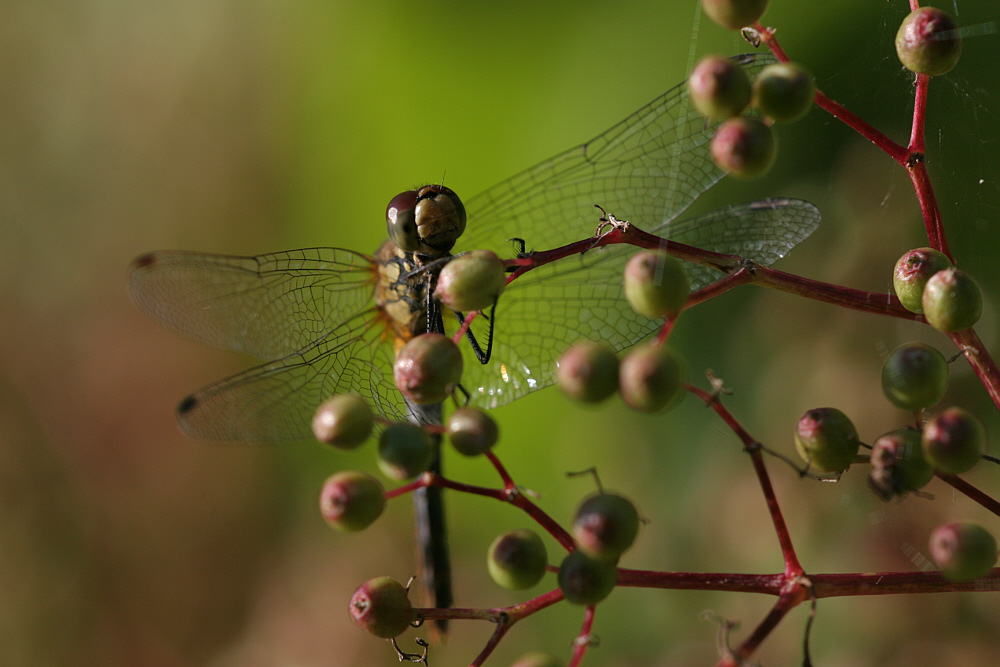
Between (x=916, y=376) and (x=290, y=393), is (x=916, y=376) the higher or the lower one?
the lower one

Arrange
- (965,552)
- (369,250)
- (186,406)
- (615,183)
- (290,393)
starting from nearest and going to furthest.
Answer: (965,552)
(186,406)
(290,393)
(615,183)
(369,250)

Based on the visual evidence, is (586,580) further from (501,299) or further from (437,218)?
(501,299)

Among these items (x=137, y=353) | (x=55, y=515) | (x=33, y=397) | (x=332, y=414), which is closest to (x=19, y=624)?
(x=55, y=515)

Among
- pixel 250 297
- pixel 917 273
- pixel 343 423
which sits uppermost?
pixel 250 297

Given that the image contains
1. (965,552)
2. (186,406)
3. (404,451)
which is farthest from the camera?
(186,406)

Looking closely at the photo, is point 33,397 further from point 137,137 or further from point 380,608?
point 380,608

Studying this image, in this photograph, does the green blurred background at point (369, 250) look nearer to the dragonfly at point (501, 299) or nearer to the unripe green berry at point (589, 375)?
the dragonfly at point (501, 299)

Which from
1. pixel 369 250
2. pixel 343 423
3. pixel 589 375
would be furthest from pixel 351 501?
pixel 369 250
